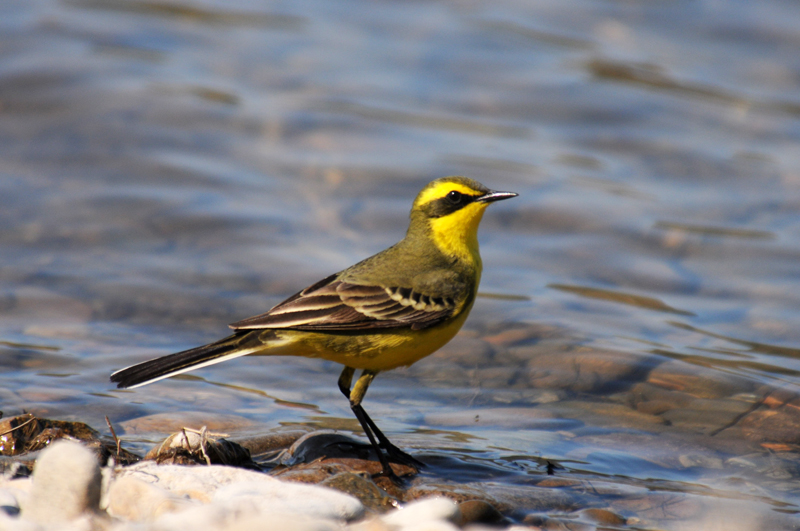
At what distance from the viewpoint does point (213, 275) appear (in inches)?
422

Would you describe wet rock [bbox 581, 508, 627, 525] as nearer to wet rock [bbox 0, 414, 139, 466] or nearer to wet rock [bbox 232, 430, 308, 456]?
wet rock [bbox 232, 430, 308, 456]

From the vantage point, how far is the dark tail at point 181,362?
6172 mm

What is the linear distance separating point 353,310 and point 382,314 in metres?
0.21

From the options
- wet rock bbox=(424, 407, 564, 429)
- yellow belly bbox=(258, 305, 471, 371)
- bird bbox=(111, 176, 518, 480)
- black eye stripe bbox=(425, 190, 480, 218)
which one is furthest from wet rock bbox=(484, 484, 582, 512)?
black eye stripe bbox=(425, 190, 480, 218)

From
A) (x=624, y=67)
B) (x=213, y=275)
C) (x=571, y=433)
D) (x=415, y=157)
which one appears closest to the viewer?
(x=571, y=433)

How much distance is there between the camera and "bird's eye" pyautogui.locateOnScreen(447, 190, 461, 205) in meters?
7.28

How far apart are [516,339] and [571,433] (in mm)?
2010

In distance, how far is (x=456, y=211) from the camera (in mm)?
7309

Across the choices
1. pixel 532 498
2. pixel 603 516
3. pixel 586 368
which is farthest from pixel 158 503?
pixel 586 368

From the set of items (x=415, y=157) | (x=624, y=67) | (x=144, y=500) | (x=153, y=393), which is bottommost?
(x=153, y=393)

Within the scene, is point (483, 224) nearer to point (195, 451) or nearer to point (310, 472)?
point (310, 472)

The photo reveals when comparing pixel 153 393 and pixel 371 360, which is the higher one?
pixel 371 360

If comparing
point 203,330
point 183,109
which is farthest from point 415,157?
point 203,330

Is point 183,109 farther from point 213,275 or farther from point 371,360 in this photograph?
point 371,360
